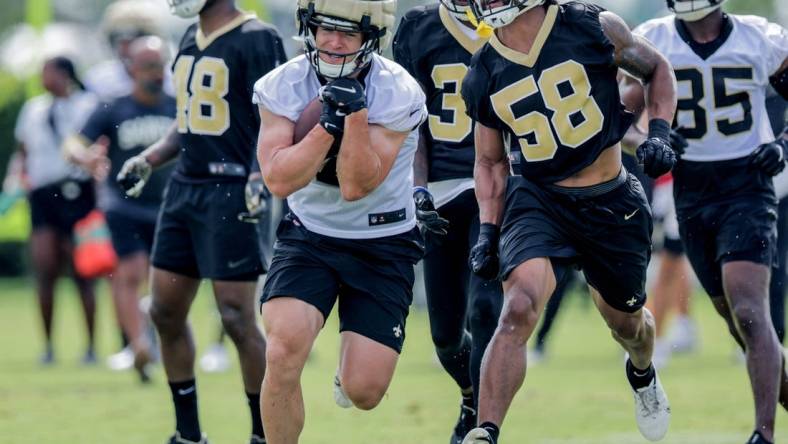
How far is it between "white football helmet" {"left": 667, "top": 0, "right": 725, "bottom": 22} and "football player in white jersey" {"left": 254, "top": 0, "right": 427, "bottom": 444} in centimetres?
178

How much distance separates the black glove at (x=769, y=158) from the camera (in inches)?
301

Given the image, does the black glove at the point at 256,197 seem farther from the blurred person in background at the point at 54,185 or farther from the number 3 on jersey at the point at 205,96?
the blurred person in background at the point at 54,185

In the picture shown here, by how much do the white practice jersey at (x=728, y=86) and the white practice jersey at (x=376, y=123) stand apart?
1.74m

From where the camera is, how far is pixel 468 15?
287 inches

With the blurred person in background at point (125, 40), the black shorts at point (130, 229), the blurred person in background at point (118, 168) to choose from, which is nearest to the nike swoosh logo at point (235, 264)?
the blurred person in background at point (118, 168)

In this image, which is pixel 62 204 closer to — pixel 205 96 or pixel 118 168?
pixel 118 168

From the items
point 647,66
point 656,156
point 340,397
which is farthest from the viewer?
point 340,397

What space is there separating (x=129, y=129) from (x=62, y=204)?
1978 mm

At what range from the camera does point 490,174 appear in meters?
6.88

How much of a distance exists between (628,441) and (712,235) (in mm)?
1318

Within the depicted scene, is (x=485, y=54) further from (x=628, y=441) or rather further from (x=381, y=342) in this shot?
(x=628, y=441)

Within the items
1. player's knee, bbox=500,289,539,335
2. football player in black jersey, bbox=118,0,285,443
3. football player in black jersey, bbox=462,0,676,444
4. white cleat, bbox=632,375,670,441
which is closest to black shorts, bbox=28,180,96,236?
football player in black jersey, bbox=118,0,285,443

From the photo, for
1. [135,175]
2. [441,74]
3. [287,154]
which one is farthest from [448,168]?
[135,175]

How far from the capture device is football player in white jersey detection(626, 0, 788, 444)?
25.2 ft
